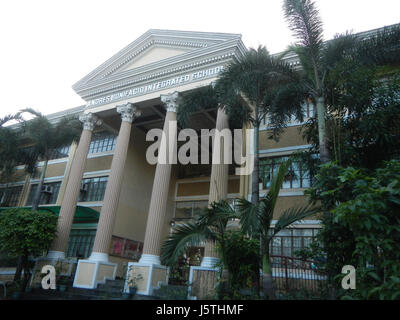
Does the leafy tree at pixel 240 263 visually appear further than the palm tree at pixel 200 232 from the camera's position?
Yes

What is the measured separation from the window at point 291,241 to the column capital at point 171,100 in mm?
7776

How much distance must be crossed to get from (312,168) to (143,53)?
478 inches

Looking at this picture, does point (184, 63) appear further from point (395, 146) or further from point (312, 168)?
point (395, 146)

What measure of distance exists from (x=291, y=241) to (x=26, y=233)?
460 inches

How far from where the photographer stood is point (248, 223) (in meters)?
7.33

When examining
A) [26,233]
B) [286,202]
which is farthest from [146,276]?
[286,202]

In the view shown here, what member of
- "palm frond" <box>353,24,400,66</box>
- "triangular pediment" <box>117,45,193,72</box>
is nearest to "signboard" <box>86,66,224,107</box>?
"triangular pediment" <box>117,45,193,72</box>

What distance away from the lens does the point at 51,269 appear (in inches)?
565

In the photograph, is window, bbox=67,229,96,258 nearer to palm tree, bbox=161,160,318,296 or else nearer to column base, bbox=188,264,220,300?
column base, bbox=188,264,220,300

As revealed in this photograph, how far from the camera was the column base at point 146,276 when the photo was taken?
41.9ft

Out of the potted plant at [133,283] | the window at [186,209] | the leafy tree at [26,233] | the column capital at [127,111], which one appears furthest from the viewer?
the window at [186,209]

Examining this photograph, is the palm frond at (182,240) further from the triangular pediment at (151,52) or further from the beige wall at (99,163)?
the beige wall at (99,163)

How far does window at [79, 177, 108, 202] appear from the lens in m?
21.8

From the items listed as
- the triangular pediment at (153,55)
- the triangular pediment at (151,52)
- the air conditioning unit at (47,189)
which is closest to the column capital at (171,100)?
the triangular pediment at (151,52)
